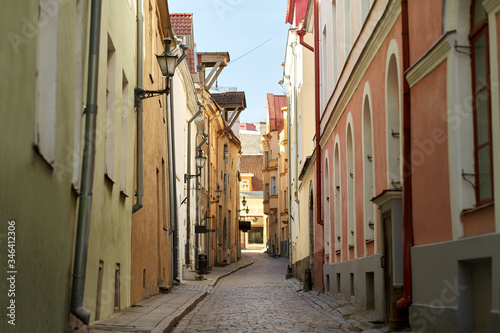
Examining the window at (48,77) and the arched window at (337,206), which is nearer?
the window at (48,77)

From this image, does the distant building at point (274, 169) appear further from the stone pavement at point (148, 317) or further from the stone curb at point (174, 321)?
the stone pavement at point (148, 317)

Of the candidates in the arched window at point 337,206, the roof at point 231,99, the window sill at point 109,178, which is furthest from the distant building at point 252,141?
the window sill at point 109,178

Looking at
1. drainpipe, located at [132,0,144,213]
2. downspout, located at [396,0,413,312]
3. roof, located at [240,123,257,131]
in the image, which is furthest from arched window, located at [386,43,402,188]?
roof, located at [240,123,257,131]

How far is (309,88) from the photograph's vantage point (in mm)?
28391

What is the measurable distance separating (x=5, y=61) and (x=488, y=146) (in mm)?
4383

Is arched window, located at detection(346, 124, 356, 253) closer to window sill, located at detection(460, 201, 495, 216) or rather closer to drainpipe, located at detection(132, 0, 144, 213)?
drainpipe, located at detection(132, 0, 144, 213)

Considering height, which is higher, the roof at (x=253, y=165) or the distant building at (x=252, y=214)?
the roof at (x=253, y=165)

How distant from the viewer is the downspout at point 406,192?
9.35 meters

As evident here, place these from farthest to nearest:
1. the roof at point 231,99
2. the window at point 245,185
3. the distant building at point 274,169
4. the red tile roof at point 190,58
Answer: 1. the window at point 245,185
2. the distant building at point 274,169
3. the roof at point 231,99
4. the red tile roof at point 190,58

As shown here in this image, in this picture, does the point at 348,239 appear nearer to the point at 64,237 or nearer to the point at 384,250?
the point at 384,250

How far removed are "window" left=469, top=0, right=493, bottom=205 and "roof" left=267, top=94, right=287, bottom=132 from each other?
58.2 m

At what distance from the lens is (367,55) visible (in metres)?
13.2

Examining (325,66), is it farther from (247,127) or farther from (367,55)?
(247,127)

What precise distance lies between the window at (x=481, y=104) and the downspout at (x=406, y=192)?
2032 mm
